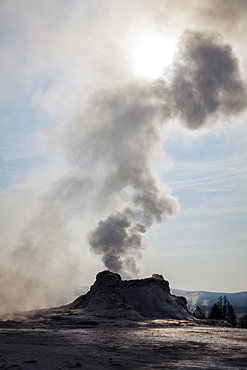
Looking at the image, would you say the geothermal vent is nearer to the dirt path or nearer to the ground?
the ground

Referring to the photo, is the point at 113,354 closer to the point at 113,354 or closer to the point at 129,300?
the point at 113,354

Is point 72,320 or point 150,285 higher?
point 150,285

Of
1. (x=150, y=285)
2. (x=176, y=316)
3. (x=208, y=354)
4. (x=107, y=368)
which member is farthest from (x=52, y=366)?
(x=150, y=285)

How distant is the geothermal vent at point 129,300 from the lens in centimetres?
5048

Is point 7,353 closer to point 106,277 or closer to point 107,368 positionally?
point 107,368

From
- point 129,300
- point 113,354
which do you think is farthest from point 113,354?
point 129,300

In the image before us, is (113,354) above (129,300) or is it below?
below

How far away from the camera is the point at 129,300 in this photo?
178ft

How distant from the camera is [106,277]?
59125 mm

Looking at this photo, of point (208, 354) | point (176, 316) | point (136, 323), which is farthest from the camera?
point (176, 316)

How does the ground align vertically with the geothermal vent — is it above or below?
below

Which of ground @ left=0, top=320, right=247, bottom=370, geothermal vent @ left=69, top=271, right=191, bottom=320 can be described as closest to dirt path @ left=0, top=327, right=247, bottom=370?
ground @ left=0, top=320, right=247, bottom=370

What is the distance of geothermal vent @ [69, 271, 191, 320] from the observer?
50478 mm

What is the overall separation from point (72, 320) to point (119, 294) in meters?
13.1
